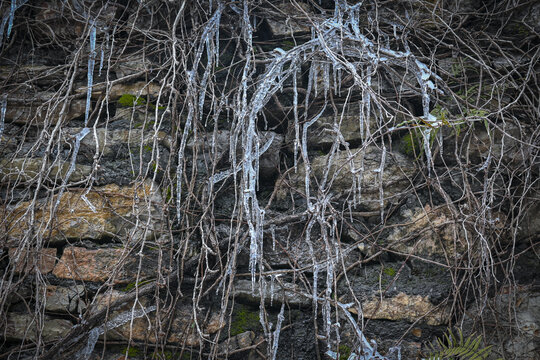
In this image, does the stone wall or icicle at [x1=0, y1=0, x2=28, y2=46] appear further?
icicle at [x1=0, y1=0, x2=28, y2=46]

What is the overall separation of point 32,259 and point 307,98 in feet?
4.65

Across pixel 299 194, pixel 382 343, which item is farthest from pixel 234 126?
pixel 382 343

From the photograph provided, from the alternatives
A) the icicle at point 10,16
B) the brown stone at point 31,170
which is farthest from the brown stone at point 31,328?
the icicle at point 10,16

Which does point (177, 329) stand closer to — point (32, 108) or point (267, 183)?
point (267, 183)

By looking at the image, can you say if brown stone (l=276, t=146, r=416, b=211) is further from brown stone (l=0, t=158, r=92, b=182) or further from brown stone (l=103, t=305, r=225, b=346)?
brown stone (l=0, t=158, r=92, b=182)

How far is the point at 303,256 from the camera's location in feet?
5.94

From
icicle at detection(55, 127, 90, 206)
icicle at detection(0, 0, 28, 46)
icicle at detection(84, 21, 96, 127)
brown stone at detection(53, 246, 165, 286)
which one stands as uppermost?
icicle at detection(0, 0, 28, 46)

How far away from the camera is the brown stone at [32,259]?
1653mm

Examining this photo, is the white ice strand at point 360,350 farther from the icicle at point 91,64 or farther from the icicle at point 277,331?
the icicle at point 91,64

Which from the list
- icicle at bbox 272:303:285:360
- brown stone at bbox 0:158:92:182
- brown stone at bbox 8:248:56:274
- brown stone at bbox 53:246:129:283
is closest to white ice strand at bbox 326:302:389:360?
icicle at bbox 272:303:285:360

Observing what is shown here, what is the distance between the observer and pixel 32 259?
1.71 metres

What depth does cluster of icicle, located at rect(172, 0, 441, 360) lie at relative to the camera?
1.62 m

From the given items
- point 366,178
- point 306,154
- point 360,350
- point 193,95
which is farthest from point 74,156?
point 360,350

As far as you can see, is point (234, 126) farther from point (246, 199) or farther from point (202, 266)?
point (202, 266)
